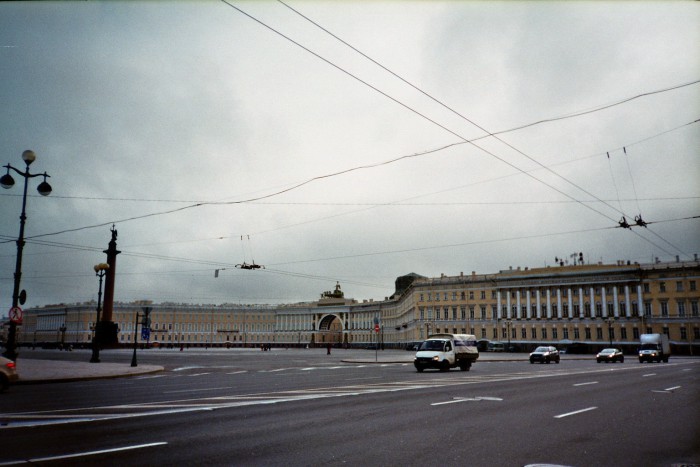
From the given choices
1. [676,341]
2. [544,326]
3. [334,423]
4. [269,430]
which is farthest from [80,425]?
[544,326]

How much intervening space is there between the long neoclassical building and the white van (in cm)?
3212

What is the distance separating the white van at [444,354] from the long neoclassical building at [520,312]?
105 ft

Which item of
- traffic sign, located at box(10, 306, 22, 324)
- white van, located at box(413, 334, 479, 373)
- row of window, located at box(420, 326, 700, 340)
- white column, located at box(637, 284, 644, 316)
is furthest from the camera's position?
white column, located at box(637, 284, 644, 316)

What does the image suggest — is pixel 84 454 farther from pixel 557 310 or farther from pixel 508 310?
pixel 508 310

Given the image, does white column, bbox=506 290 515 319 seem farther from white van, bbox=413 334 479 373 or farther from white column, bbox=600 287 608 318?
white van, bbox=413 334 479 373

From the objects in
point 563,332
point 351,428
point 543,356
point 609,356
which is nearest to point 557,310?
point 563,332

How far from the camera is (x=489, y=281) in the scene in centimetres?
11831

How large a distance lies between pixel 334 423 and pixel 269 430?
1.40m

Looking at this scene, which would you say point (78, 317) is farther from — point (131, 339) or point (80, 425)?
point (80, 425)

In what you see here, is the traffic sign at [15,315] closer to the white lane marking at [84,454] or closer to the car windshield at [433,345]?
the white lane marking at [84,454]

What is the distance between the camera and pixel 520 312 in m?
113

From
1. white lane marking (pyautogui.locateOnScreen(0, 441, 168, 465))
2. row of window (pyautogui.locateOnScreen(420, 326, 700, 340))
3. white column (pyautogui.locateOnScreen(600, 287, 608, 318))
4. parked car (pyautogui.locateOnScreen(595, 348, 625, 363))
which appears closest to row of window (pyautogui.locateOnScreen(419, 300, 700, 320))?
white column (pyautogui.locateOnScreen(600, 287, 608, 318))

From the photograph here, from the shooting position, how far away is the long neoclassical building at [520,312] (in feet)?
312

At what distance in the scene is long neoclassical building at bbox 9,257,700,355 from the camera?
9506 cm
